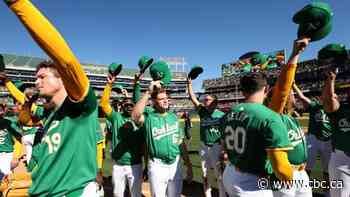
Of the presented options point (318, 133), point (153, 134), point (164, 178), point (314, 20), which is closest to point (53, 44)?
point (314, 20)

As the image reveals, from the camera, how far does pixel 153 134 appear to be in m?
4.94

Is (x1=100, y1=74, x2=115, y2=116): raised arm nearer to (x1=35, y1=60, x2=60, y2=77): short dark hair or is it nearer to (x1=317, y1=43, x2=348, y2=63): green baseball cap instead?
(x1=35, y1=60, x2=60, y2=77): short dark hair

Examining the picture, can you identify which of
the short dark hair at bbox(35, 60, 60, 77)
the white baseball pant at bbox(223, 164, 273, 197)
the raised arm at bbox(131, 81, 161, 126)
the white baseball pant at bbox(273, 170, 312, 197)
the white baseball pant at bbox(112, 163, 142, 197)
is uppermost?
the short dark hair at bbox(35, 60, 60, 77)

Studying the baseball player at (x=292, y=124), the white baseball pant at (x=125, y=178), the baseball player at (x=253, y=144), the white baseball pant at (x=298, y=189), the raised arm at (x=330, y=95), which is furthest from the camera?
the white baseball pant at (x=125, y=178)

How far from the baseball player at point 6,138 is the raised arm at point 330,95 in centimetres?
558

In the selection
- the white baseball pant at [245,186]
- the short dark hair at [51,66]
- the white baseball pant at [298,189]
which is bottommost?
the white baseball pant at [298,189]

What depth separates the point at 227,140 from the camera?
3.24m

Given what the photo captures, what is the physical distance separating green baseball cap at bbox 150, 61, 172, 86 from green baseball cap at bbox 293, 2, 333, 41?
2.45 meters

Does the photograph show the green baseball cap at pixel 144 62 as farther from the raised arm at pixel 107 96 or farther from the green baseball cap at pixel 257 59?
the green baseball cap at pixel 257 59

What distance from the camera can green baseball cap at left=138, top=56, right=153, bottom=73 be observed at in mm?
4961

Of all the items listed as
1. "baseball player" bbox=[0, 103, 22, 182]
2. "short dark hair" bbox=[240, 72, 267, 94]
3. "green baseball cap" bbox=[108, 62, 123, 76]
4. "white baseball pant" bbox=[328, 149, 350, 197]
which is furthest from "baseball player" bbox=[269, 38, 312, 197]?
"baseball player" bbox=[0, 103, 22, 182]

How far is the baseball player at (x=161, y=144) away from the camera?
15.7 feet

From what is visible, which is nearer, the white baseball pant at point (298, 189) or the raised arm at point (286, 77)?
the raised arm at point (286, 77)

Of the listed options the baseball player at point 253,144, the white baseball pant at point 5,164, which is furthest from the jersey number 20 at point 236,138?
the white baseball pant at point 5,164
